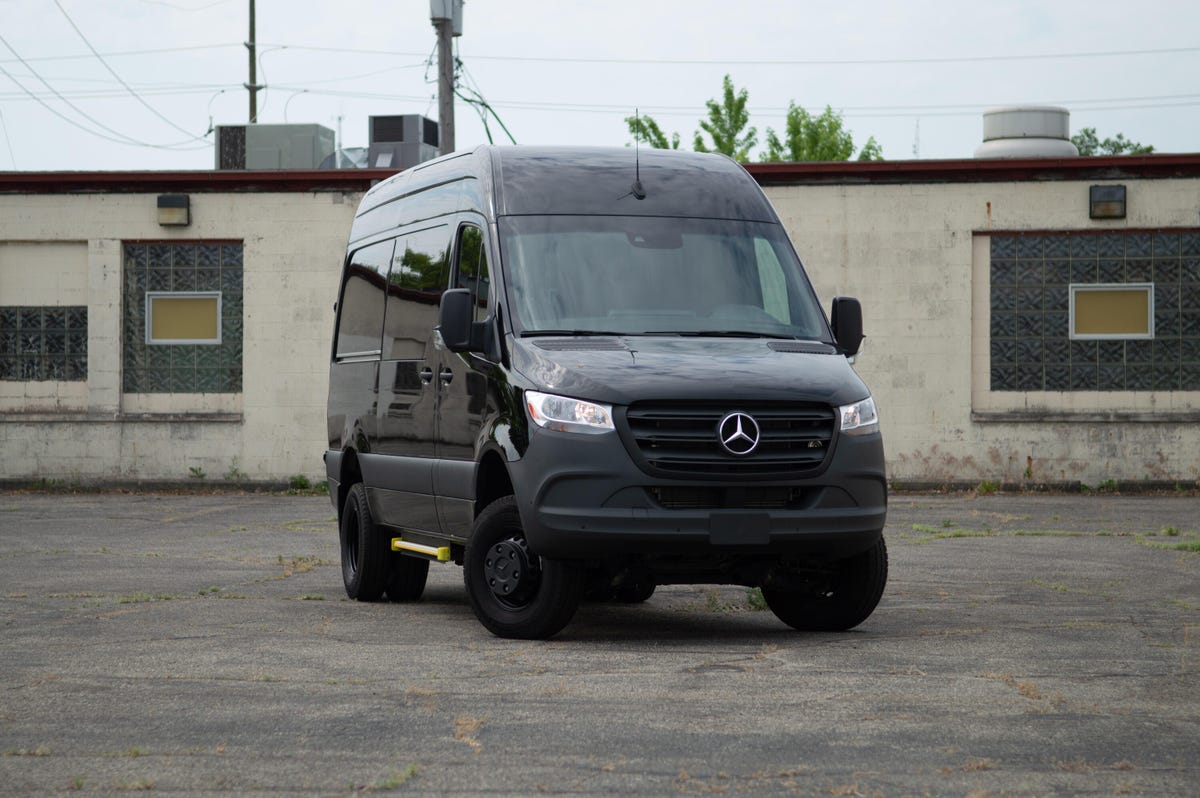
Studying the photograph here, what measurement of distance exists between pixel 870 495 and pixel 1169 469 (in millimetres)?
14861

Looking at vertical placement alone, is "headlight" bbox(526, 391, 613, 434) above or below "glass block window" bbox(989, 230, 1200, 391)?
below

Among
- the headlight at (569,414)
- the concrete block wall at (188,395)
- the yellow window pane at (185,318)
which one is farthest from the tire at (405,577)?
the yellow window pane at (185,318)

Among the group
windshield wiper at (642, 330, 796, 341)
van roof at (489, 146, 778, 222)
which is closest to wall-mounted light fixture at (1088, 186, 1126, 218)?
van roof at (489, 146, 778, 222)

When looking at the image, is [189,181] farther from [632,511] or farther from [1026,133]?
[632,511]

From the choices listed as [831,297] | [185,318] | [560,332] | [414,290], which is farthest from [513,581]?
[185,318]

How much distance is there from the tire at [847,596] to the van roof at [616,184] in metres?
2.04

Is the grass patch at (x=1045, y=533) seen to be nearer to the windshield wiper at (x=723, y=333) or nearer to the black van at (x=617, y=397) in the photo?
the black van at (x=617, y=397)

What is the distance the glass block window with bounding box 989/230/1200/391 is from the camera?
2266cm

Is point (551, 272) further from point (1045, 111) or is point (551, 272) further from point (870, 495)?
point (1045, 111)

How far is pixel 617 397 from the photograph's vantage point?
827cm

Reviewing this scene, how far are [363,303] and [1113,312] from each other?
13455 mm

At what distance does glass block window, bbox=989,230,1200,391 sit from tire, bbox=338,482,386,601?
1297cm

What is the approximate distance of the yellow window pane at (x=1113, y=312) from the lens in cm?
2269

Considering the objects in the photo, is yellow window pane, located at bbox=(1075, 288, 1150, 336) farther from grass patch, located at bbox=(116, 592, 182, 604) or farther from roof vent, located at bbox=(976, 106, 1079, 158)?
grass patch, located at bbox=(116, 592, 182, 604)
